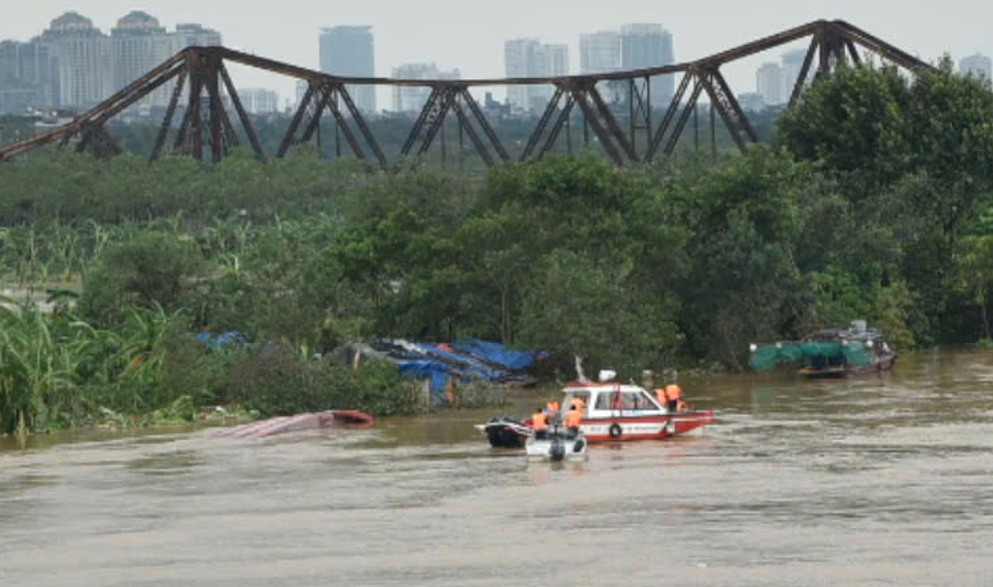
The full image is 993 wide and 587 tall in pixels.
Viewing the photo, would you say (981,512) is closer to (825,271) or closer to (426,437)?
(426,437)

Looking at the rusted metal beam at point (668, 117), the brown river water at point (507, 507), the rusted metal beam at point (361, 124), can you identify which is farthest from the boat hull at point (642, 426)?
the rusted metal beam at point (361, 124)

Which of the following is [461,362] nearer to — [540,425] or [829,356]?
[829,356]

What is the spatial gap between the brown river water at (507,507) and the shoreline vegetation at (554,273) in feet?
13.4

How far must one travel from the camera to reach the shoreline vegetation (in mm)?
48438

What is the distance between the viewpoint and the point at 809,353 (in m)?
58.0

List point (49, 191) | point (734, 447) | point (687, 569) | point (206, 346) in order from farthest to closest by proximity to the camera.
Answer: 1. point (49, 191)
2. point (206, 346)
3. point (734, 447)
4. point (687, 569)

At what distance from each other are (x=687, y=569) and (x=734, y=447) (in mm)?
14203

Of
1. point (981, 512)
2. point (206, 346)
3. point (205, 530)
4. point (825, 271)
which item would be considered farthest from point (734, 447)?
point (825, 271)

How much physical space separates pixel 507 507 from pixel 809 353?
91.0 feet

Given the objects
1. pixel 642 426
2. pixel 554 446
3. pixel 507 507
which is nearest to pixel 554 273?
pixel 642 426

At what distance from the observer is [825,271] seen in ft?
213

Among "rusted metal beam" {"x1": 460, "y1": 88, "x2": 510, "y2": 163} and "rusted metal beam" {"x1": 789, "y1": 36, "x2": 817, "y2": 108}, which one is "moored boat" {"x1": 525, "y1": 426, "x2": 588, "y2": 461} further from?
"rusted metal beam" {"x1": 460, "y1": 88, "x2": 510, "y2": 163}

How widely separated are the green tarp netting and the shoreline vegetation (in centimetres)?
118

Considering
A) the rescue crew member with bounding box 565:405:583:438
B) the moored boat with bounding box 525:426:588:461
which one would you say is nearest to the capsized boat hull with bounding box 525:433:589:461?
the moored boat with bounding box 525:426:588:461
